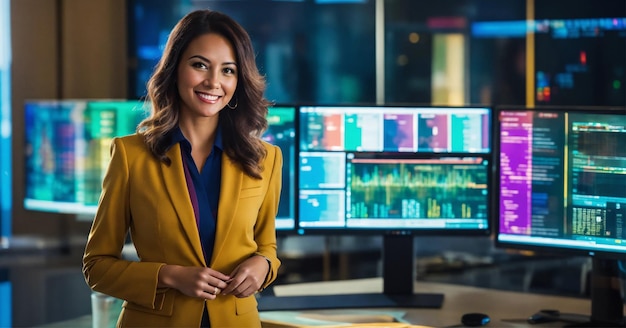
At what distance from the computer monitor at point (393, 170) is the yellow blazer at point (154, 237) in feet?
2.38

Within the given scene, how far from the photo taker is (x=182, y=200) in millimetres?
2025

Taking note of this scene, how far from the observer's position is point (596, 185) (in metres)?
2.55


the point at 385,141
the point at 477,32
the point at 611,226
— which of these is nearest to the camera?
the point at 611,226

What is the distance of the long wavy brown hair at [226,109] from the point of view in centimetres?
208

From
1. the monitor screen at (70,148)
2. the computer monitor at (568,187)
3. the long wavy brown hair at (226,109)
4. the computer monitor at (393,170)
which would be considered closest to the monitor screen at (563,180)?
the computer monitor at (568,187)

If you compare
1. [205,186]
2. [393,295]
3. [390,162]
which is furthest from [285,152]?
[205,186]

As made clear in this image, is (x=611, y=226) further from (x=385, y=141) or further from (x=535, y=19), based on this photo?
(x=535, y=19)

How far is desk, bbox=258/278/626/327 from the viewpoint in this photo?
2592 millimetres

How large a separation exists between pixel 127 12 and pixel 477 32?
1.85m

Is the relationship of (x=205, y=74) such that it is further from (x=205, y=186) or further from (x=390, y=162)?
(x=390, y=162)

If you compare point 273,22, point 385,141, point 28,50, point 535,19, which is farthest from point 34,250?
point 535,19

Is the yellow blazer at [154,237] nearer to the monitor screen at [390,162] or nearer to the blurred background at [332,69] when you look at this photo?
→ the monitor screen at [390,162]

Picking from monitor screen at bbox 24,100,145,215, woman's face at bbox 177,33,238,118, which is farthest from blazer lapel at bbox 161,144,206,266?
monitor screen at bbox 24,100,145,215

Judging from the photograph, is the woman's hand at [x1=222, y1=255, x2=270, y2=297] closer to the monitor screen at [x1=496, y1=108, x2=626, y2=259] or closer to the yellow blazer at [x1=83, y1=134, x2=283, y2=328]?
the yellow blazer at [x1=83, y1=134, x2=283, y2=328]
